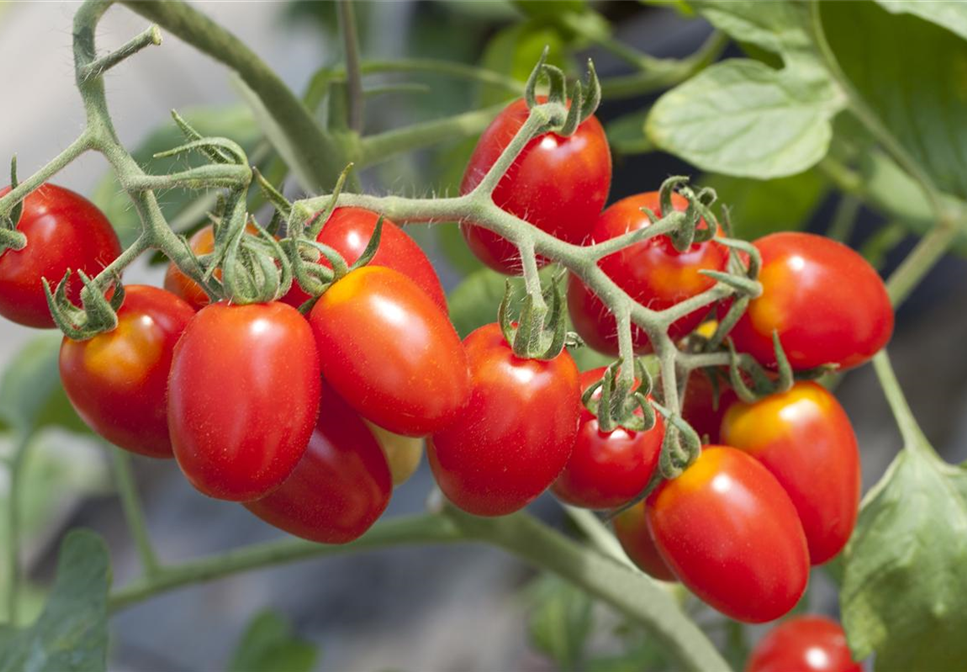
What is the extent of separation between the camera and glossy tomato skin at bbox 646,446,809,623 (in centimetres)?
43

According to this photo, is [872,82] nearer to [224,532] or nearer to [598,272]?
[598,272]

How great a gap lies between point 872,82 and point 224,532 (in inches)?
52.7

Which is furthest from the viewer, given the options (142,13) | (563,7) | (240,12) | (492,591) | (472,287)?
(240,12)

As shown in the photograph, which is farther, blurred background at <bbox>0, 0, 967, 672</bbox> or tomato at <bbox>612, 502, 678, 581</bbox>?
blurred background at <bbox>0, 0, 967, 672</bbox>

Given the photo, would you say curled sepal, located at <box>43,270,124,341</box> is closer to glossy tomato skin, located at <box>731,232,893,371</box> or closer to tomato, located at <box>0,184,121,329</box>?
tomato, located at <box>0,184,121,329</box>

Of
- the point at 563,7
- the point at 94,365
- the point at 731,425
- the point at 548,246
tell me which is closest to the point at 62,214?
the point at 94,365

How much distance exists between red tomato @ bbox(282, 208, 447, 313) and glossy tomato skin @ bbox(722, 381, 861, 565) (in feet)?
0.50

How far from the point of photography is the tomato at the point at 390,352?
37 cm

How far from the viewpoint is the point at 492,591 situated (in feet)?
5.05

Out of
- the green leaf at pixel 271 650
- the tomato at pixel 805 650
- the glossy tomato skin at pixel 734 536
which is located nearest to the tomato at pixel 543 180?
the glossy tomato skin at pixel 734 536

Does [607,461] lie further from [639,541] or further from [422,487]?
[422,487]

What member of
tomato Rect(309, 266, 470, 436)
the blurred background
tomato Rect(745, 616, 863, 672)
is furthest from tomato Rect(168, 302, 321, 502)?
the blurred background

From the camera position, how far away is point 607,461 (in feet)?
1.41

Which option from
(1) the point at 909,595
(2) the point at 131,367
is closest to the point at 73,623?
(2) the point at 131,367
